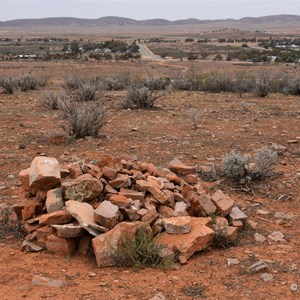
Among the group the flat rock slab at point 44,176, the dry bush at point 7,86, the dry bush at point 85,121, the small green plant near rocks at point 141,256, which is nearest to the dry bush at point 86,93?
the dry bush at point 7,86

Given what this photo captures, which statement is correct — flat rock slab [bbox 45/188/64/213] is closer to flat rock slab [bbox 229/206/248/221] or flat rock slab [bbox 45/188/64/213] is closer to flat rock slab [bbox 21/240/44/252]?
flat rock slab [bbox 21/240/44/252]

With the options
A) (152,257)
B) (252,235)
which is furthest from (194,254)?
(252,235)

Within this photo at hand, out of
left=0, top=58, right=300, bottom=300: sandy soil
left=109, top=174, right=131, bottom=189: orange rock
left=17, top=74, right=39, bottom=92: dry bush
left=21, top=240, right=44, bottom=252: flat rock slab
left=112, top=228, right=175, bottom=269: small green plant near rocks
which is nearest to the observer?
left=0, top=58, right=300, bottom=300: sandy soil

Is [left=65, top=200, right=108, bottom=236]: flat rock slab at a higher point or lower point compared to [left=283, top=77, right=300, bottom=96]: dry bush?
higher

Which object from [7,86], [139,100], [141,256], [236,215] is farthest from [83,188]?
[7,86]

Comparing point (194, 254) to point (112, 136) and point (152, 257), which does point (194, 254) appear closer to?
point (152, 257)

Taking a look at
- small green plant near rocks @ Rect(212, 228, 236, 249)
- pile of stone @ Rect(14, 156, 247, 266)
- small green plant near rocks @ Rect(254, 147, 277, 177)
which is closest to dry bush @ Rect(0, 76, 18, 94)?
pile of stone @ Rect(14, 156, 247, 266)

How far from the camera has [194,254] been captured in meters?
4.81

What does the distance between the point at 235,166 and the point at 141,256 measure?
288 centimetres

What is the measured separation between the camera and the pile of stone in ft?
15.6

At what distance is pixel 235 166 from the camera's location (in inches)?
274

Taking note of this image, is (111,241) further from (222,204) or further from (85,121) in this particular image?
(85,121)

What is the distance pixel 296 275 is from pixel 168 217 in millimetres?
1486

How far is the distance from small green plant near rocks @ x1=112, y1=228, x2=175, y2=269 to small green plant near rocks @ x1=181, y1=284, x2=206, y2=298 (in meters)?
0.40
